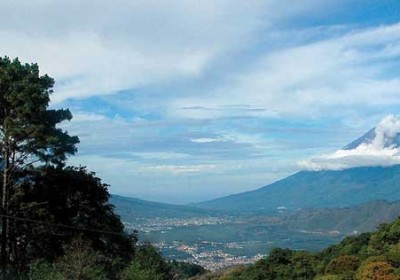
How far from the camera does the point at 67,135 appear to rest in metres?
18.2

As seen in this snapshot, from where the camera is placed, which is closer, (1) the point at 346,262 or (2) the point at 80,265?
(2) the point at 80,265

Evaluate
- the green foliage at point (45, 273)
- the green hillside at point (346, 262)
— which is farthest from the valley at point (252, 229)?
the green foliage at point (45, 273)

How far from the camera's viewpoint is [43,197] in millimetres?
17859

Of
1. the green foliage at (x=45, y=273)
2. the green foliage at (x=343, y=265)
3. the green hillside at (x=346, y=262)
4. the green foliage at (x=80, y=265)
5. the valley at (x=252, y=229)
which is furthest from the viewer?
the valley at (x=252, y=229)

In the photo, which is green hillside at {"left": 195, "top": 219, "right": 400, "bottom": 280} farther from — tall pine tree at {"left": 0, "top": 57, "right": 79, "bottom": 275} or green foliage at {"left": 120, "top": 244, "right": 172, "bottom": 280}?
tall pine tree at {"left": 0, "top": 57, "right": 79, "bottom": 275}

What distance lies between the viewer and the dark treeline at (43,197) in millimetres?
16328

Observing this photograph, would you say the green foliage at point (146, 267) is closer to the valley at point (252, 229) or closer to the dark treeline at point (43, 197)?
the dark treeline at point (43, 197)

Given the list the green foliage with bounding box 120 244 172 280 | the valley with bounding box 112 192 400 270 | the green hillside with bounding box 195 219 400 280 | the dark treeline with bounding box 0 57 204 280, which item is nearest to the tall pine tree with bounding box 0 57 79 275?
the dark treeline with bounding box 0 57 204 280

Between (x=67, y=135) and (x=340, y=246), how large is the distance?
85.2 feet

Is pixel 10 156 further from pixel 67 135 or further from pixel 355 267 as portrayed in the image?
pixel 355 267

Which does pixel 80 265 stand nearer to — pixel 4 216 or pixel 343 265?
pixel 4 216

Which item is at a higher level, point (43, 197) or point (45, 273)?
point (43, 197)

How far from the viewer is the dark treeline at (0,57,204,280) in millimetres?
16328

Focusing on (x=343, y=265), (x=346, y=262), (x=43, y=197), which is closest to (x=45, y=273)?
(x=43, y=197)
